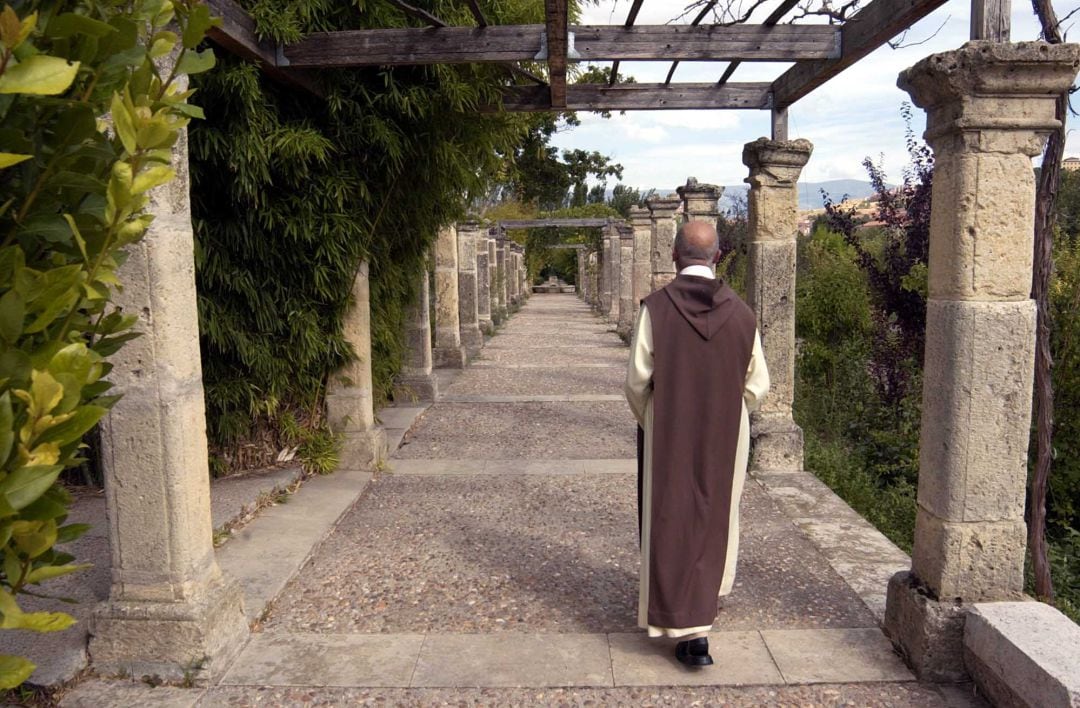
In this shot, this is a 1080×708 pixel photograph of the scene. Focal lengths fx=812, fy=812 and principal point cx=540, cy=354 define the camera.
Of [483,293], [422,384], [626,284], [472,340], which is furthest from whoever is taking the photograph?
[483,293]

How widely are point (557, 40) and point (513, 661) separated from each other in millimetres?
3257

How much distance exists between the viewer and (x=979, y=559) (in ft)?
10.3

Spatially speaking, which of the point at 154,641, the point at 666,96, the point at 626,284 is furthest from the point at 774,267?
the point at 626,284

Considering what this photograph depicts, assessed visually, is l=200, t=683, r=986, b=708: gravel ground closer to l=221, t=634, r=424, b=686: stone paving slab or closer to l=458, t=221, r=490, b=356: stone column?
l=221, t=634, r=424, b=686: stone paving slab

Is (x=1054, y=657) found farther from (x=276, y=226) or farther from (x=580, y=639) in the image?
(x=276, y=226)

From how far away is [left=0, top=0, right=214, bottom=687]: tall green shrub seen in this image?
1.13 m

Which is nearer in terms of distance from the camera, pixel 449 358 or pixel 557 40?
pixel 557 40

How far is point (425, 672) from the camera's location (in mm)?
3277

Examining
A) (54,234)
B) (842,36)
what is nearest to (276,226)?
(842,36)

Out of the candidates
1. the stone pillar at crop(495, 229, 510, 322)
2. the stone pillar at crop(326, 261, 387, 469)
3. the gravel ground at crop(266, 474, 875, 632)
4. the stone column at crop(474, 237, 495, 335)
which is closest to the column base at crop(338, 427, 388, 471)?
the stone pillar at crop(326, 261, 387, 469)

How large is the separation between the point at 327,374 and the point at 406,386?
2.90 metres

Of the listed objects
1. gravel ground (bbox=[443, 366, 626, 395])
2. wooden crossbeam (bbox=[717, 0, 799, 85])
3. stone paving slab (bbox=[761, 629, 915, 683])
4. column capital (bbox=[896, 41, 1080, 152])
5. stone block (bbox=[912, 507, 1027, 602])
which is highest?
wooden crossbeam (bbox=[717, 0, 799, 85])

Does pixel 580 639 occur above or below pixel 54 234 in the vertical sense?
below

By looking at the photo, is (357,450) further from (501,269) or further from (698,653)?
(501,269)
